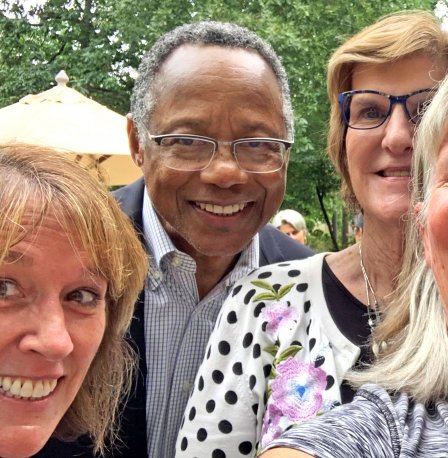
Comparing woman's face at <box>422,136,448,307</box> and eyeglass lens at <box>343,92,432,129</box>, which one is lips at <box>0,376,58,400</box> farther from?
eyeglass lens at <box>343,92,432,129</box>

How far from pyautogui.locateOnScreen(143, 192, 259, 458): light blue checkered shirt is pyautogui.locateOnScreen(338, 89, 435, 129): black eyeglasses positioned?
869 millimetres

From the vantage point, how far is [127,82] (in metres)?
13.7

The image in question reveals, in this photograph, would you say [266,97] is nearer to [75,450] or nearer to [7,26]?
[75,450]

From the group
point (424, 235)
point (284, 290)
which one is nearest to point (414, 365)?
point (424, 235)

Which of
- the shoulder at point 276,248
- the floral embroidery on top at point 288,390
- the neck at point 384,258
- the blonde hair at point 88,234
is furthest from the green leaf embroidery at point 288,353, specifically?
the shoulder at point 276,248

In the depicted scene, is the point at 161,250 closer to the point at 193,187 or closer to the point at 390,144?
the point at 193,187

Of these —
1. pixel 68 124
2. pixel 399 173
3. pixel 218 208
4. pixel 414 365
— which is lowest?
pixel 414 365

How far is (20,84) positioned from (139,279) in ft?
38.5

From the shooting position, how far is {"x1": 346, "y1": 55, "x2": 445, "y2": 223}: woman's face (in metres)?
2.51

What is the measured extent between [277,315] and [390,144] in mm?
673

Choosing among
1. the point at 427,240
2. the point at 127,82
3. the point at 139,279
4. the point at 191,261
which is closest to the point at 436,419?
the point at 427,240

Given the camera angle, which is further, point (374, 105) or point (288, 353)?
point (374, 105)

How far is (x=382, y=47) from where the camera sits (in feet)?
8.35

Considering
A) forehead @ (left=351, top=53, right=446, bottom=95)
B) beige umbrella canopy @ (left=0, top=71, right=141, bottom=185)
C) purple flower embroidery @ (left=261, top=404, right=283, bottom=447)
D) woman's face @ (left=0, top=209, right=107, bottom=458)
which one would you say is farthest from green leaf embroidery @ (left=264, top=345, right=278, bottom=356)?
beige umbrella canopy @ (left=0, top=71, right=141, bottom=185)
